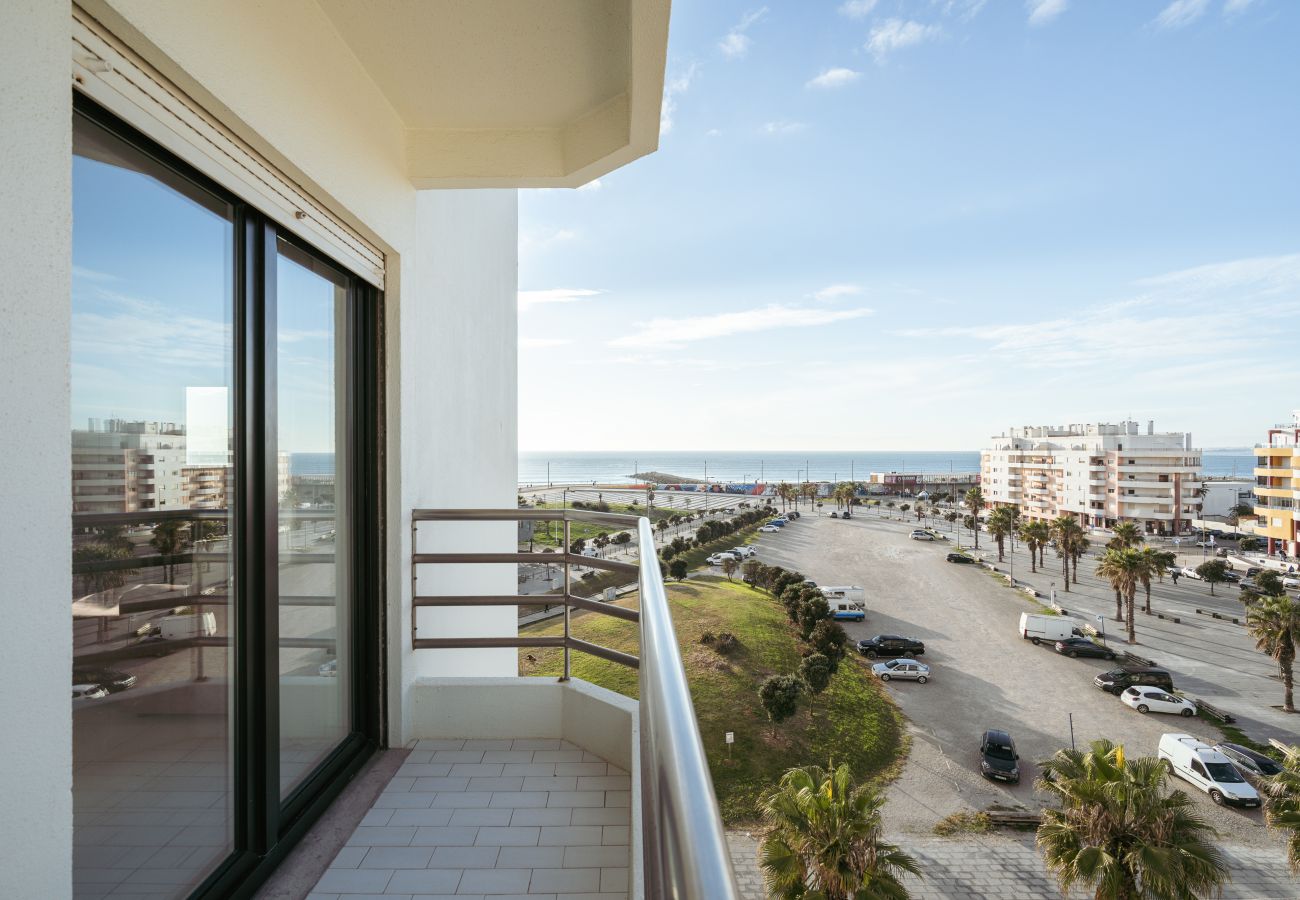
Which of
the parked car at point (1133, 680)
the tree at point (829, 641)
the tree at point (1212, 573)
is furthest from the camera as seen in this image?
the tree at point (1212, 573)

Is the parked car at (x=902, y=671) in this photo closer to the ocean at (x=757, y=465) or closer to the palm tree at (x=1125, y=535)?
the palm tree at (x=1125, y=535)

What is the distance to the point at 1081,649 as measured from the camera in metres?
25.2

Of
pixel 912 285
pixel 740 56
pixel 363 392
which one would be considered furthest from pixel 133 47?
pixel 912 285

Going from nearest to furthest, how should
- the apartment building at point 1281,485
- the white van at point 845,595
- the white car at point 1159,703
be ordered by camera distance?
1. the white car at point 1159,703
2. the white van at point 845,595
3. the apartment building at point 1281,485

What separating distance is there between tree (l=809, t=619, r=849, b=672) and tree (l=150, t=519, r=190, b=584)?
2087cm

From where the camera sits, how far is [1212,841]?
570 inches

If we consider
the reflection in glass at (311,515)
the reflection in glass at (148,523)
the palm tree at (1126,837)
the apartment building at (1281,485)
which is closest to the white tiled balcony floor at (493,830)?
the reflection in glass at (311,515)

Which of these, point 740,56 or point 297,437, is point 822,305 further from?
point 297,437

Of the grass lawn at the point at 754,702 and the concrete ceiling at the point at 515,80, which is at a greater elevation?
the concrete ceiling at the point at 515,80

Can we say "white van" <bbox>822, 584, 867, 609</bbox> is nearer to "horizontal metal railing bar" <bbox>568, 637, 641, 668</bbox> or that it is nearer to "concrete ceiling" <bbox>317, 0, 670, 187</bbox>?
"horizontal metal railing bar" <bbox>568, 637, 641, 668</bbox>

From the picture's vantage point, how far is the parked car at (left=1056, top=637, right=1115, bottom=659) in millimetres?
24734

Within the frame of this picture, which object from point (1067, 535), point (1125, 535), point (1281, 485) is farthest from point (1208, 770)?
point (1281, 485)

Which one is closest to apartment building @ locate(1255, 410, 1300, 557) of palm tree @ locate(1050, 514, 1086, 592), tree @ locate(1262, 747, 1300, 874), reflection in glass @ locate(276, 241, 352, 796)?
palm tree @ locate(1050, 514, 1086, 592)

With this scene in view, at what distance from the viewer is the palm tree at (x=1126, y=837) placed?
366 inches
